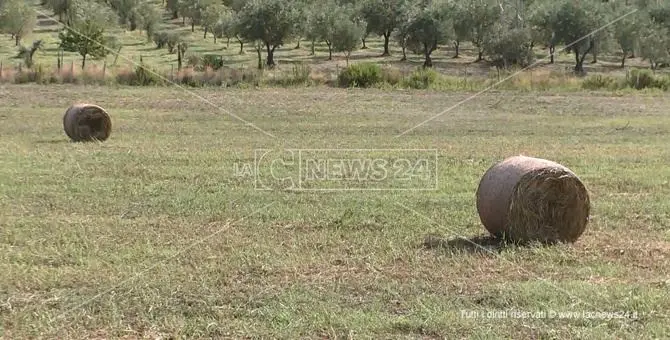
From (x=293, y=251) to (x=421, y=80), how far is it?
36.3m

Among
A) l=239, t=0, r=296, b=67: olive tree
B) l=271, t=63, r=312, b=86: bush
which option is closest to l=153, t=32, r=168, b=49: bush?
l=239, t=0, r=296, b=67: olive tree

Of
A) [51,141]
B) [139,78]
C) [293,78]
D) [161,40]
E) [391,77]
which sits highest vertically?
[161,40]

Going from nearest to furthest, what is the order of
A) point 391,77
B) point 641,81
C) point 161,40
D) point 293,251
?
point 293,251, point 641,81, point 391,77, point 161,40

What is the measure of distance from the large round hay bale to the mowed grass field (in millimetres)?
281

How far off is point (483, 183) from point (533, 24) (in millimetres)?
66604

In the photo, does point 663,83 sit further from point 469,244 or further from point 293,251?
point 293,251

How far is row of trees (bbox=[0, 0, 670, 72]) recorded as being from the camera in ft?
212

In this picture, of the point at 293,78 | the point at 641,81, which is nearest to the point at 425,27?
the point at 641,81

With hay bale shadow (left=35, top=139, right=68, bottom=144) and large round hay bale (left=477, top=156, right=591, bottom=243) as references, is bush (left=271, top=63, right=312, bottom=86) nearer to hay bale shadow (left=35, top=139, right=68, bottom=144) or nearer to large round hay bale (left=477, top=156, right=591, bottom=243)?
hay bale shadow (left=35, top=139, right=68, bottom=144)

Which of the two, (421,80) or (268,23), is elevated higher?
(268,23)

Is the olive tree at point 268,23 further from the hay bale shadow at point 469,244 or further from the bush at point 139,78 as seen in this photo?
the hay bale shadow at point 469,244

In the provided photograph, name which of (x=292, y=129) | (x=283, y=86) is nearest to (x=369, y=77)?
(x=283, y=86)

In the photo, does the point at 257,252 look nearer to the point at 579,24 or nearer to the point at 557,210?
the point at 557,210

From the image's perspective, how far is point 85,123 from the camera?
66.2 feet
